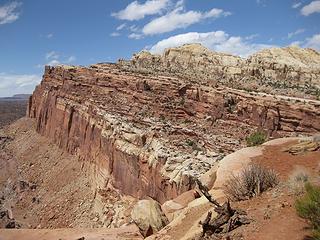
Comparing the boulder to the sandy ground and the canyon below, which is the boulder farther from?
the sandy ground

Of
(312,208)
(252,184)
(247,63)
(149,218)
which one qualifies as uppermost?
(247,63)

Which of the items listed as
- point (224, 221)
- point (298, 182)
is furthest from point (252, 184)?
point (224, 221)

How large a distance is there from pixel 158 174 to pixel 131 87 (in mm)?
19139

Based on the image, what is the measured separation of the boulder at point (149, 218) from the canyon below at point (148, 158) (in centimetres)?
5

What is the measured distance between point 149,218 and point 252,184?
4784 mm

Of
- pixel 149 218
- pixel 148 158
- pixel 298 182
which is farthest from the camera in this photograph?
pixel 148 158

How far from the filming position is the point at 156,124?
40.8 meters

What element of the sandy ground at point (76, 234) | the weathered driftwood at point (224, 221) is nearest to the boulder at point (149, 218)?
the sandy ground at point (76, 234)

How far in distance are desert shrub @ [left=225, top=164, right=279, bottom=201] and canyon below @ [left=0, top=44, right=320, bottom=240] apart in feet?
0.73

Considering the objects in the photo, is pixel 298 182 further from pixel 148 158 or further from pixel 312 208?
pixel 148 158

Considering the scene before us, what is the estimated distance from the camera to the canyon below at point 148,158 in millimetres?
15153

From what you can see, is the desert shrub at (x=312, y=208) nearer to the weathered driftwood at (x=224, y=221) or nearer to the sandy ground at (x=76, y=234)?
the weathered driftwood at (x=224, y=221)

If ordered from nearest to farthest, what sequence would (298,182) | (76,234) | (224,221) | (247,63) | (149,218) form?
(224,221), (298,182), (149,218), (76,234), (247,63)

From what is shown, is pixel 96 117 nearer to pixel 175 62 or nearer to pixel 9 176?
pixel 9 176
